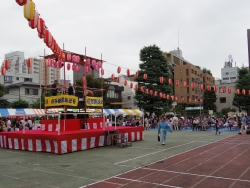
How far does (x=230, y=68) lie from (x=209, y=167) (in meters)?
86.1

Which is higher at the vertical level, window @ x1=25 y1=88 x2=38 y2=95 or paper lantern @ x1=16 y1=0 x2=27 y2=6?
paper lantern @ x1=16 y1=0 x2=27 y2=6

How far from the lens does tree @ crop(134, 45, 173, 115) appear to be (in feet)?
126

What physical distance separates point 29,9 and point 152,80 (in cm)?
3093

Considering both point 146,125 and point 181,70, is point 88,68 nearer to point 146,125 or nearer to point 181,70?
point 146,125

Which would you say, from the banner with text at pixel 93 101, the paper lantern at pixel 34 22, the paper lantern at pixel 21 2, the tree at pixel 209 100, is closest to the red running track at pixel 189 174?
the paper lantern at pixel 21 2

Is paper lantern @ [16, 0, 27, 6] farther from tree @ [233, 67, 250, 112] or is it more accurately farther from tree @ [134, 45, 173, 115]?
tree @ [233, 67, 250, 112]

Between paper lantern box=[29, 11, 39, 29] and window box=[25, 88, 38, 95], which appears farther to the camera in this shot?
window box=[25, 88, 38, 95]

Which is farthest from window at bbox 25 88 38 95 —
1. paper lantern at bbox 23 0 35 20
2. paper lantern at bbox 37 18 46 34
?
paper lantern at bbox 23 0 35 20

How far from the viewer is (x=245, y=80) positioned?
139 ft

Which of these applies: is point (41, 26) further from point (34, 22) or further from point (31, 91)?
point (31, 91)

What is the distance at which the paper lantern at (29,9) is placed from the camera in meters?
8.52

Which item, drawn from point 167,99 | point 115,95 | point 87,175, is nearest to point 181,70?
point 115,95

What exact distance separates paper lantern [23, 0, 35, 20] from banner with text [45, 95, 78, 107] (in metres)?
6.49

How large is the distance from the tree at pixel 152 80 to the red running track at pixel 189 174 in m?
27.5
